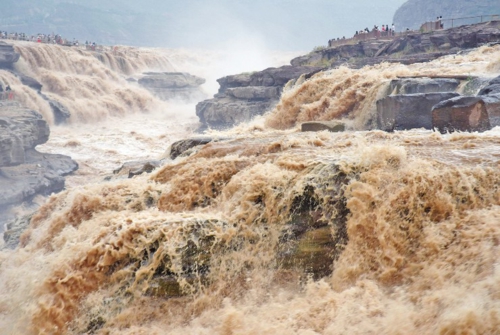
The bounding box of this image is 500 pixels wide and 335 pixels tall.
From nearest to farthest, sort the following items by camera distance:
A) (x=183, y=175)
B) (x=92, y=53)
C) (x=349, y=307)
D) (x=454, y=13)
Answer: (x=349, y=307) < (x=183, y=175) < (x=92, y=53) < (x=454, y=13)

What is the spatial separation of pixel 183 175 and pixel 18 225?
345cm

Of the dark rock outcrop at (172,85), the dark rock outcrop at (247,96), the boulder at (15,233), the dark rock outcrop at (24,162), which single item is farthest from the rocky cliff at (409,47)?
the boulder at (15,233)

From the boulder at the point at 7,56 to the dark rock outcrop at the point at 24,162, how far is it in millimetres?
6610

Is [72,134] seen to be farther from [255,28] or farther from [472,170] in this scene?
[255,28]

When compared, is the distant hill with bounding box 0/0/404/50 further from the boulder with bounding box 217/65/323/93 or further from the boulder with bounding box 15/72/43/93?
the boulder with bounding box 15/72/43/93

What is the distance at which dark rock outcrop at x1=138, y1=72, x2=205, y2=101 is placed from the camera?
96.6ft

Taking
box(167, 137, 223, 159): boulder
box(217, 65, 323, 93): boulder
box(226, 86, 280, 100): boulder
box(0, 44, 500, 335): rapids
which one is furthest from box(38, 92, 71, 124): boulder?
box(0, 44, 500, 335): rapids

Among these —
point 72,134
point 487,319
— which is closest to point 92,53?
point 72,134

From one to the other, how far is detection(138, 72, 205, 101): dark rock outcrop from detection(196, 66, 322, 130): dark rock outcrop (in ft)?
23.6

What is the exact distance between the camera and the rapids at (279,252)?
11.5 ft

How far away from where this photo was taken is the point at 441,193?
417 cm

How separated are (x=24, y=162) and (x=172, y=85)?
54.1 feet

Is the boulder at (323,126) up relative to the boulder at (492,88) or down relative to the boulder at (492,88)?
down

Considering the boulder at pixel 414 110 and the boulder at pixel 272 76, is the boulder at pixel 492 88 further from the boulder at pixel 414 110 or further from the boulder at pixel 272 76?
the boulder at pixel 272 76
